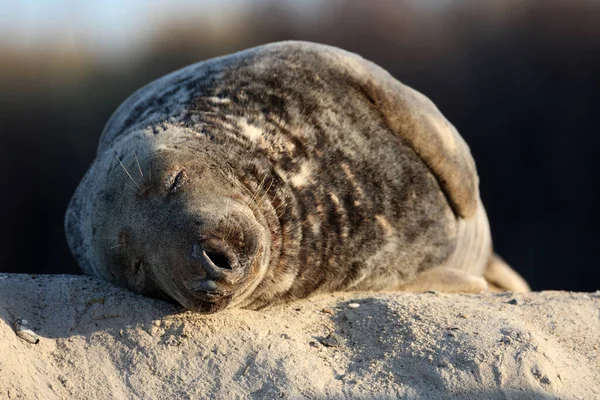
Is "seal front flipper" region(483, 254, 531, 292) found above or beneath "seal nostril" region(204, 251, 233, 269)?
beneath

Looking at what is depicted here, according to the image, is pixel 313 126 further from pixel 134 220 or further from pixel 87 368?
pixel 87 368

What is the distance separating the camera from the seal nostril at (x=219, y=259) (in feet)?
11.9

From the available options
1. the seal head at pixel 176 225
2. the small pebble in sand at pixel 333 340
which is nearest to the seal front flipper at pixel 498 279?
the small pebble in sand at pixel 333 340

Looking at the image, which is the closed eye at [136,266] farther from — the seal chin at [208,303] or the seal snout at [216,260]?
the seal snout at [216,260]

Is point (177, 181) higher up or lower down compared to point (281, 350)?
higher up

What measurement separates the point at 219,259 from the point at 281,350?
47cm

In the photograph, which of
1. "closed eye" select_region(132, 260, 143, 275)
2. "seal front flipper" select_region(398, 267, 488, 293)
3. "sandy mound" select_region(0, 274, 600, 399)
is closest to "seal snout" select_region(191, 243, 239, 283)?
"sandy mound" select_region(0, 274, 600, 399)

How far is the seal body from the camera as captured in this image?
3832mm

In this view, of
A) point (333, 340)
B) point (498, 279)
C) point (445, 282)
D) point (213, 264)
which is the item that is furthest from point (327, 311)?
point (498, 279)

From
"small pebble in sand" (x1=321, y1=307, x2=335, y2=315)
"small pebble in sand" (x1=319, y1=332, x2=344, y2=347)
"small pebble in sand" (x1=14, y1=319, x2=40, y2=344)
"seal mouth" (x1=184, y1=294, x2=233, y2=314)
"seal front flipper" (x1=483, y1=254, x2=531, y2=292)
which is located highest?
"seal mouth" (x1=184, y1=294, x2=233, y2=314)

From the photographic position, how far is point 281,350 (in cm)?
378

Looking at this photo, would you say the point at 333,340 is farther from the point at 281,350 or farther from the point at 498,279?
the point at 498,279

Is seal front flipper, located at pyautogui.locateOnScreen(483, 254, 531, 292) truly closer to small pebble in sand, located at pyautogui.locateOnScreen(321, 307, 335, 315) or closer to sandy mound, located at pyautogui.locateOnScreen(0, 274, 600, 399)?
sandy mound, located at pyautogui.locateOnScreen(0, 274, 600, 399)

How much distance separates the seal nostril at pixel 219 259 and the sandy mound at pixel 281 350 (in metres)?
0.37
